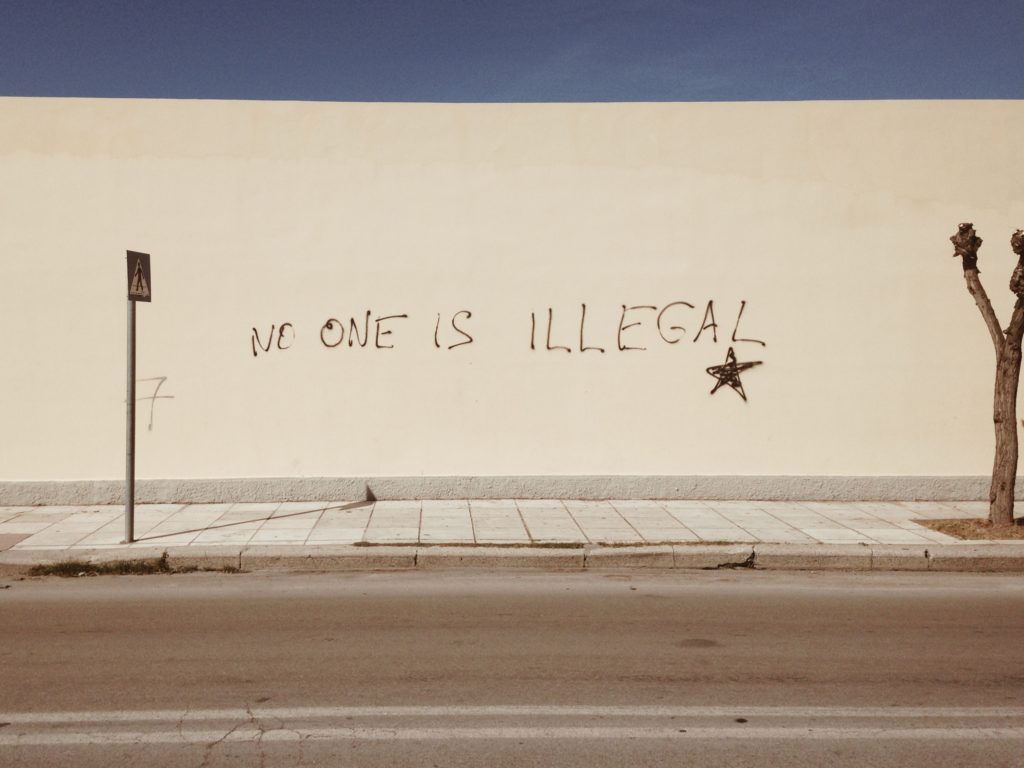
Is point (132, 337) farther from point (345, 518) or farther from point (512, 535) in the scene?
point (512, 535)

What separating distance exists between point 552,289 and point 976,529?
191 inches

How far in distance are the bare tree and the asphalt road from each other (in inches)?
52.5

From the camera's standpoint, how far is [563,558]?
830 centimetres

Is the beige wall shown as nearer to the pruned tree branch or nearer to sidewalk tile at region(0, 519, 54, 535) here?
sidewalk tile at region(0, 519, 54, 535)

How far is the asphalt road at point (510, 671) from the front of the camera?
4.50 meters

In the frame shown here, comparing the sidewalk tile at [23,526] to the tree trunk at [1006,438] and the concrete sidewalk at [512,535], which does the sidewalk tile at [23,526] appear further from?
the tree trunk at [1006,438]

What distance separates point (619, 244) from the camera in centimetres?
1078

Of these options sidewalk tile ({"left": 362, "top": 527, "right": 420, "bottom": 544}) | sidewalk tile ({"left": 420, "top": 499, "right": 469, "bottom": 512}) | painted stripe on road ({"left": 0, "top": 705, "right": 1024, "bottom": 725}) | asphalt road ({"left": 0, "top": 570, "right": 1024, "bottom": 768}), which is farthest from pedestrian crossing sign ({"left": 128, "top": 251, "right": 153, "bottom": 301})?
painted stripe on road ({"left": 0, "top": 705, "right": 1024, "bottom": 725})

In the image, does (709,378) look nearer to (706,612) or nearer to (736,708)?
(706,612)

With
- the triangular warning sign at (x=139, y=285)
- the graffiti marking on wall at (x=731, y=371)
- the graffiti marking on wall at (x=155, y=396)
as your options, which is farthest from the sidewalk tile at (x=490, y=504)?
the triangular warning sign at (x=139, y=285)

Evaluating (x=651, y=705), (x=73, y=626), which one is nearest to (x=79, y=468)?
(x=73, y=626)

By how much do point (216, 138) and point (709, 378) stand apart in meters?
6.00

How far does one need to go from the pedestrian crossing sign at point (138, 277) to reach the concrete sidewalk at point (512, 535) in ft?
7.14

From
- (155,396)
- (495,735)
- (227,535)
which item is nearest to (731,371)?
(227,535)
